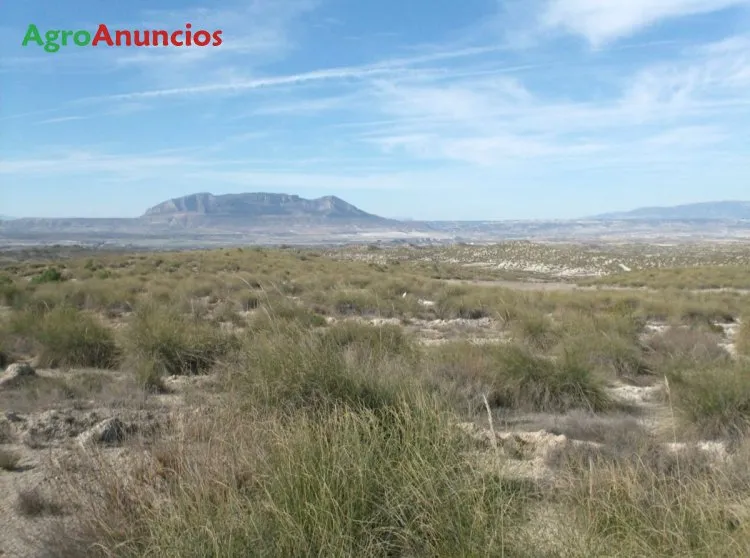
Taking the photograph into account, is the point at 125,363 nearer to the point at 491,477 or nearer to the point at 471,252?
the point at 491,477

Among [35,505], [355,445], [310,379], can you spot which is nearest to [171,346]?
[310,379]

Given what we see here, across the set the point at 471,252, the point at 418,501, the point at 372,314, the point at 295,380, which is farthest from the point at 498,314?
the point at 471,252

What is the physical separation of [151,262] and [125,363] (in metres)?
36.6

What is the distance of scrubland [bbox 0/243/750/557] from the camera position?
4.24 m

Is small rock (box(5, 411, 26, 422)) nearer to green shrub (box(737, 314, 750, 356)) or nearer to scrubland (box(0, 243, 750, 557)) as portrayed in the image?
scrubland (box(0, 243, 750, 557))

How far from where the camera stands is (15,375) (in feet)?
35.2

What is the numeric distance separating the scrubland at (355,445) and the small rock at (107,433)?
0.08 feet

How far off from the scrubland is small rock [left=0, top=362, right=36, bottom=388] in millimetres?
41

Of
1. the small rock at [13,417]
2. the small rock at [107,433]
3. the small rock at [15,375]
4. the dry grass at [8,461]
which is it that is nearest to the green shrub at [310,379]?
the small rock at [107,433]

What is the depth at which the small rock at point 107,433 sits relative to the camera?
706cm

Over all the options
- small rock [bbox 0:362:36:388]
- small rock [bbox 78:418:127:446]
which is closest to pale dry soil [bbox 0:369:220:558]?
small rock [bbox 78:418:127:446]

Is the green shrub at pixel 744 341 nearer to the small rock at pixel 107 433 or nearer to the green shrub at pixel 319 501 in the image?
the green shrub at pixel 319 501

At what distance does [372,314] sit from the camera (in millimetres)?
21469

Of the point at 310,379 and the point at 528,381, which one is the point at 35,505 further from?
the point at 528,381
